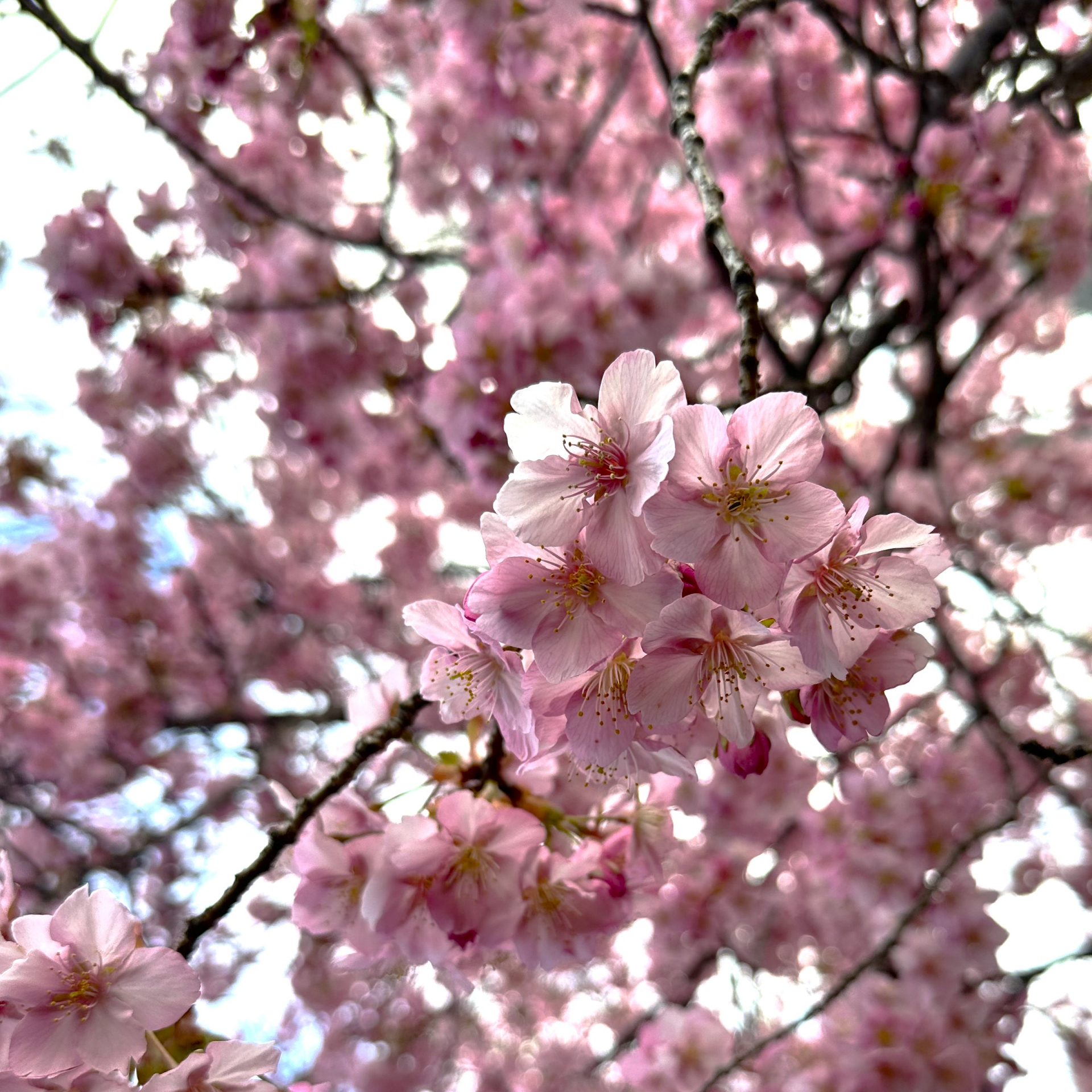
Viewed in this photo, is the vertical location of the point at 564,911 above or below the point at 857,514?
below

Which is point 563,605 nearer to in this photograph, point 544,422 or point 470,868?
point 544,422

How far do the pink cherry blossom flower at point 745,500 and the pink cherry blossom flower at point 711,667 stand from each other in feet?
0.13

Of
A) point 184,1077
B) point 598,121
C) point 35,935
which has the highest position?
point 598,121

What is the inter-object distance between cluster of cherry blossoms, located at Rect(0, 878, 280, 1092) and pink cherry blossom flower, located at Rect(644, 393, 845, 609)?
741mm

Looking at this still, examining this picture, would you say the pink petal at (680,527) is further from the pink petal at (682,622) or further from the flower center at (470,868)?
the flower center at (470,868)

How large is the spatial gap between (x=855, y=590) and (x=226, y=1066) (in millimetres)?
869

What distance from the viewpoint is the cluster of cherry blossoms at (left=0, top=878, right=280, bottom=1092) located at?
0.82 meters

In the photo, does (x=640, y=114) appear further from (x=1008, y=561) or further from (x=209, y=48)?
(x=1008, y=561)

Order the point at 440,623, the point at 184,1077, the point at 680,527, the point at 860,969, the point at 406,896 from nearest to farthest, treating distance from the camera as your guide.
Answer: the point at 680,527, the point at 184,1077, the point at 440,623, the point at 406,896, the point at 860,969

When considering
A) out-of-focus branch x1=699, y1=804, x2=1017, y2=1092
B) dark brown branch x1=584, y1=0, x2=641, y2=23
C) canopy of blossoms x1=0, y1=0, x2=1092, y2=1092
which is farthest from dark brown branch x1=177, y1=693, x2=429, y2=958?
dark brown branch x1=584, y1=0, x2=641, y2=23

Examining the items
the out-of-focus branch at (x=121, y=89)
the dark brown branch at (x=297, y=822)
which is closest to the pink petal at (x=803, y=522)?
the dark brown branch at (x=297, y=822)

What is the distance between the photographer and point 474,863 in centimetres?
103

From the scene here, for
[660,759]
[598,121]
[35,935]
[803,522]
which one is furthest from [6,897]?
[598,121]

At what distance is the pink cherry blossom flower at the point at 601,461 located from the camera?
73 centimetres
